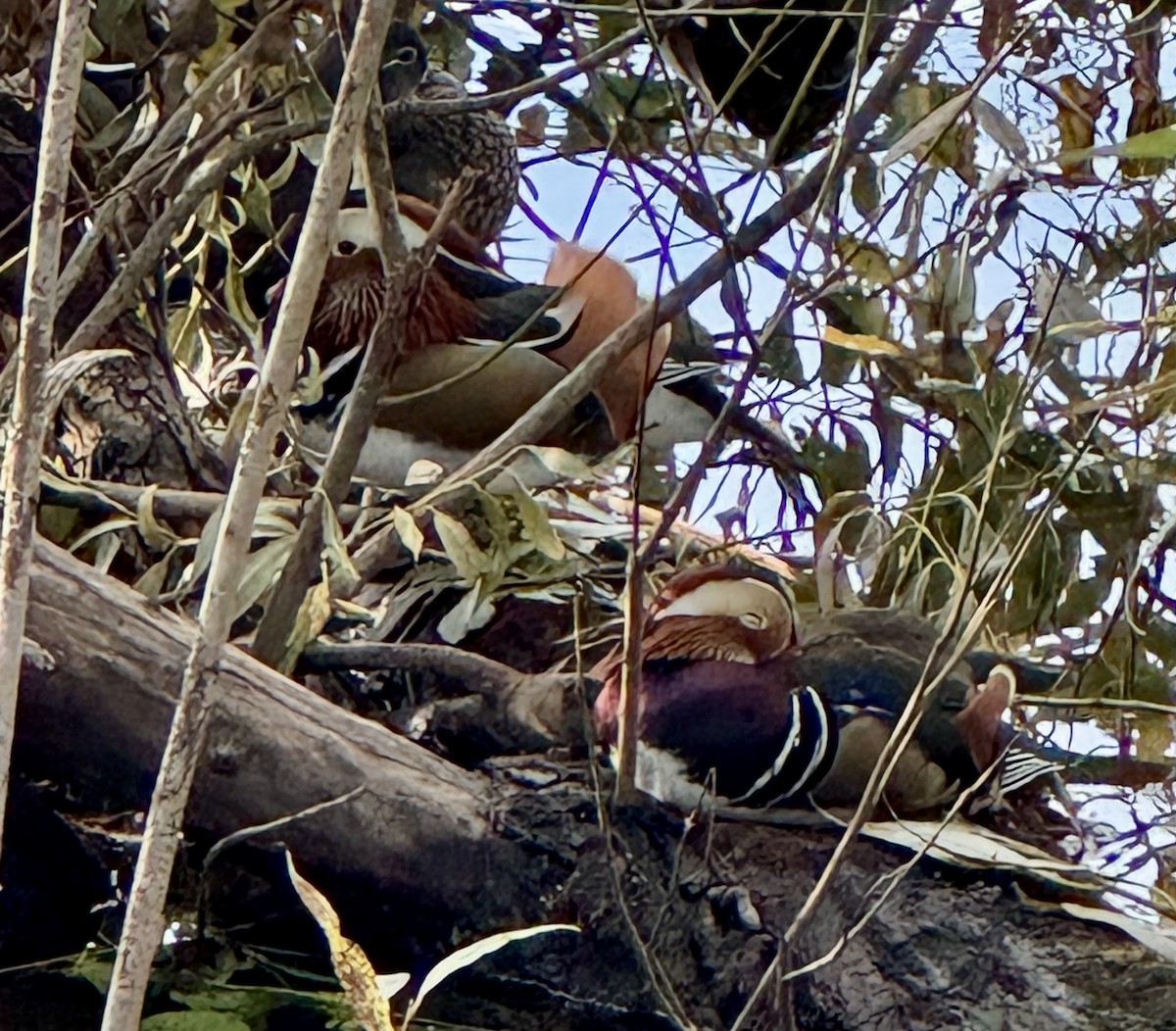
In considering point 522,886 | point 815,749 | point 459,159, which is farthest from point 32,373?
point 459,159

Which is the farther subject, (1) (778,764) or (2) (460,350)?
(2) (460,350)

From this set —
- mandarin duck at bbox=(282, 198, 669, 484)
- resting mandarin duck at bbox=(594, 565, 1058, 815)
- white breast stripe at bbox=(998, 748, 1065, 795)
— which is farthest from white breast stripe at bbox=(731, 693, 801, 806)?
mandarin duck at bbox=(282, 198, 669, 484)

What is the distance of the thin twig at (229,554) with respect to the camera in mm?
499

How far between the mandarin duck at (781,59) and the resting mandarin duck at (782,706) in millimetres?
332

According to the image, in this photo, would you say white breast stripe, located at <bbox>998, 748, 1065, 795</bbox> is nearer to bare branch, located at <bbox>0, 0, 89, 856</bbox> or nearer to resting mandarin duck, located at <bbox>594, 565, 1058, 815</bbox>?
resting mandarin duck, located at <bbox>594, 565, 1058, 815</bbox>

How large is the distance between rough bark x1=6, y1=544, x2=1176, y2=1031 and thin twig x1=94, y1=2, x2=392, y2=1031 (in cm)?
20

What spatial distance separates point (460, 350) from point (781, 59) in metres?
0.31

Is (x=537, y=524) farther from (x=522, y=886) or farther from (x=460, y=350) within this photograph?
(x=522, y=886)

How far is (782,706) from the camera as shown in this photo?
86cm

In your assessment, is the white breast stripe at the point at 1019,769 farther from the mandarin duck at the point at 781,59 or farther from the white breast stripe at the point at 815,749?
the mandarin duck at the point at 781,59

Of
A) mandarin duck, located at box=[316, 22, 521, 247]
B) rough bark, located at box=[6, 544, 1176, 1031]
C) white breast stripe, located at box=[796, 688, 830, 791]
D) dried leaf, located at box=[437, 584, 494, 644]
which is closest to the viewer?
rough bark, located at box=[6, 544, 1176, 1031]

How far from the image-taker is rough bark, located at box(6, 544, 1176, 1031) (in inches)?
28.9

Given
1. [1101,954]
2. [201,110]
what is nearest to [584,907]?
[1101,954]

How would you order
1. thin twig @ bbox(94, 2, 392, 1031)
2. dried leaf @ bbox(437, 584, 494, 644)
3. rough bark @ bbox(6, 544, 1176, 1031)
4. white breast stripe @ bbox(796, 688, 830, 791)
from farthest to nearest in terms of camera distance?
dried leaf @ bbox(437, 584, 494, 644) → white breast stripe @ bbox(796, 688, 830, 791) → rough bark @ bbox(6, 544, 1176, 1031) → thin twig @ bbox(94, 2, 392, 1031)
